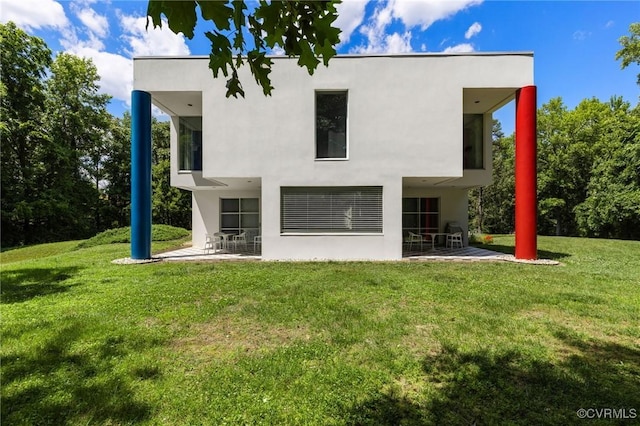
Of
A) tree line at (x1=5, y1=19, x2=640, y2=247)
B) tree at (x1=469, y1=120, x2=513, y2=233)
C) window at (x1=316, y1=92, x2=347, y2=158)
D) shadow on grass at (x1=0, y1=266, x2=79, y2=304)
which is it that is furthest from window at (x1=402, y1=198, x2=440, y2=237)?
tree at (x1=469, y1=120, x2=513, y2=233)

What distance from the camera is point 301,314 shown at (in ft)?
17.9

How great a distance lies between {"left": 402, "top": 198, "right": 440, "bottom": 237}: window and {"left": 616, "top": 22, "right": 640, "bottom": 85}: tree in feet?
52.4

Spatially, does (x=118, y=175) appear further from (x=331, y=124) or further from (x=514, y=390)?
(x=514, y=390)

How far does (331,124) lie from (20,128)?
26.1 m

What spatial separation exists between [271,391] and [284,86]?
10119mm

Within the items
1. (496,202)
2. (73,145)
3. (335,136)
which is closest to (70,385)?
(335,136)

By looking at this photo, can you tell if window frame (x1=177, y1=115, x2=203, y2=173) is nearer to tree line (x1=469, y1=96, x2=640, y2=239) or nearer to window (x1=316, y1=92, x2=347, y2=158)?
window (x1=316, y1=92, x2=347, y2=158)

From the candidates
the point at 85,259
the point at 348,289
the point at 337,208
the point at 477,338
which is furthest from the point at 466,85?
the point at 85,259

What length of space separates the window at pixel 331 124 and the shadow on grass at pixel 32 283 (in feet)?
28.1

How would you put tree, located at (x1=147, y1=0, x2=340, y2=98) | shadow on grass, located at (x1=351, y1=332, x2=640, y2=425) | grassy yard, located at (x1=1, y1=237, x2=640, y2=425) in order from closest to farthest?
tree, located at (x1=147, y1=0, x2=340, y2=98), shadow on grass, located at (x1=351, y1=332, x2=640, y2=425), grassy yard, located at (x1=1, y1=237, x2=640, y2=425)

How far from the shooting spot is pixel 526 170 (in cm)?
1030

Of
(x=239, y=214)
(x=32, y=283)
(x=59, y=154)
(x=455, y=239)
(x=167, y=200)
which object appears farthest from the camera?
(x=167, y=200)

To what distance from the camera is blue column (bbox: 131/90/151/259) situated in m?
10.6

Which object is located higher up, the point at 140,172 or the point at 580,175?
the point at 580,175
